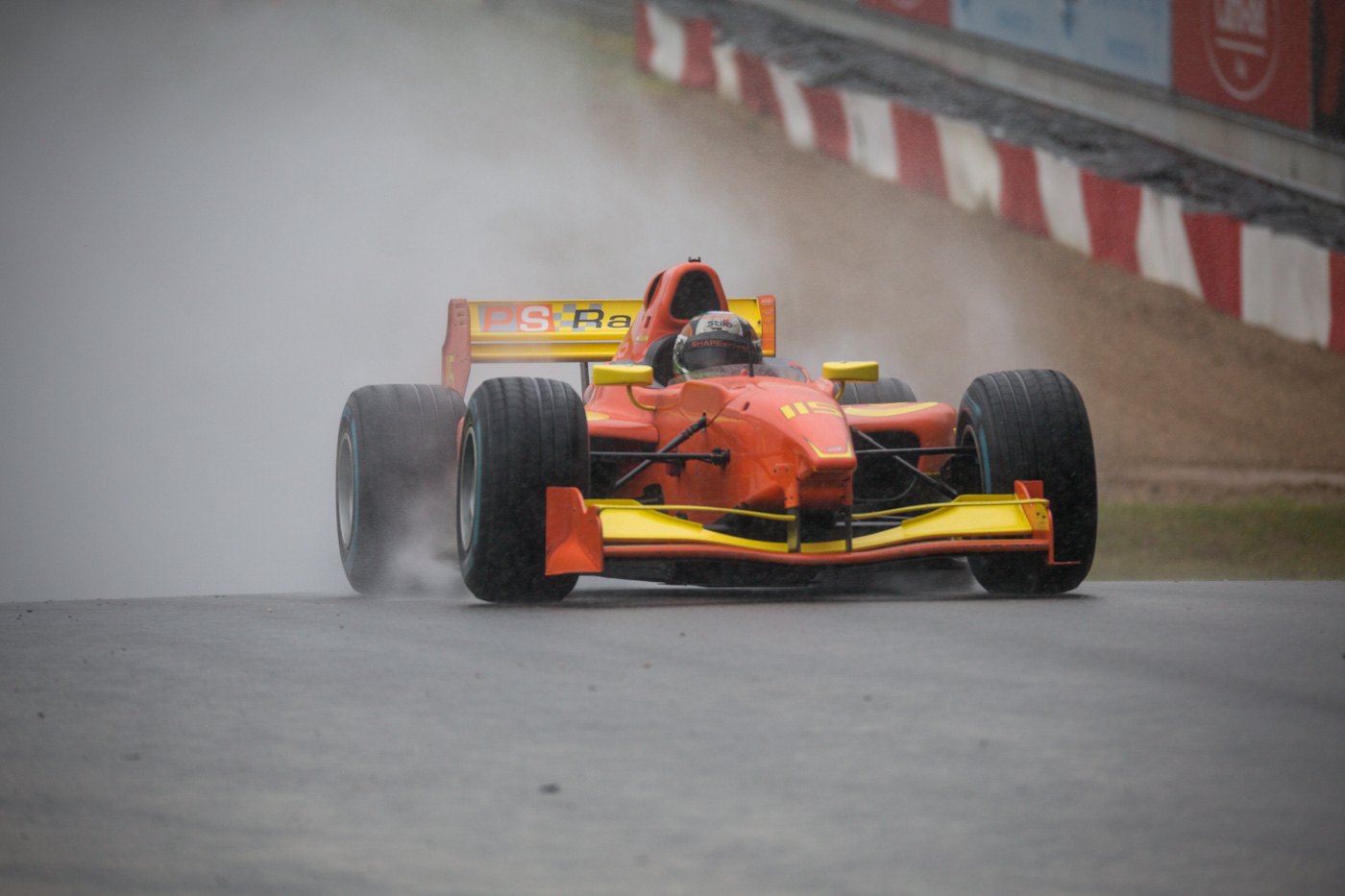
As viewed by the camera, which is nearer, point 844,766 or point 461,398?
point 844,766

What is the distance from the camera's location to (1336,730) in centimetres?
356

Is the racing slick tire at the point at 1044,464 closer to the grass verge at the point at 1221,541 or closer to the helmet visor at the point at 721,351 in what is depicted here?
the helmet visor at the point at 721,351

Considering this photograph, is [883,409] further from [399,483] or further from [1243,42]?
[1243,42]

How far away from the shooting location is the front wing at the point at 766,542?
629 centimetres

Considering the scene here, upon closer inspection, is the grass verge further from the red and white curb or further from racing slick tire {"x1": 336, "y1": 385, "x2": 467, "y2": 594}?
racing slick tire {"x1": 336, "y1": 385, "x2": 467, "y2": 594}

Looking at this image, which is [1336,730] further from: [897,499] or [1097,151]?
[1097,151]

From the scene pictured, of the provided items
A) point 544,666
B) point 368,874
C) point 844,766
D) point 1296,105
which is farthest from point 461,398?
point 1296,105

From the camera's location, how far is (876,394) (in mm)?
9258

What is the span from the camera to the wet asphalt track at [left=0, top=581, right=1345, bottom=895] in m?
2.61

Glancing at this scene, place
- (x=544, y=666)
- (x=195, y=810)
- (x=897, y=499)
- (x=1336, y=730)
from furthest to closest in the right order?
(x=897, y=499) < (x=544, y=666) < (x=1336, y=730) < (x=195, y=810)

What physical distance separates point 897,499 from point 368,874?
17.7ft

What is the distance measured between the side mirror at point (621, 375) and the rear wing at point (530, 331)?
2032 mm

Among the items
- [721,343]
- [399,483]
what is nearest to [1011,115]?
[721,343]

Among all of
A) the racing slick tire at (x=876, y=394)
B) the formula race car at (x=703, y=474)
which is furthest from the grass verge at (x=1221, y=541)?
the formula race car at (x=703, y=474)
